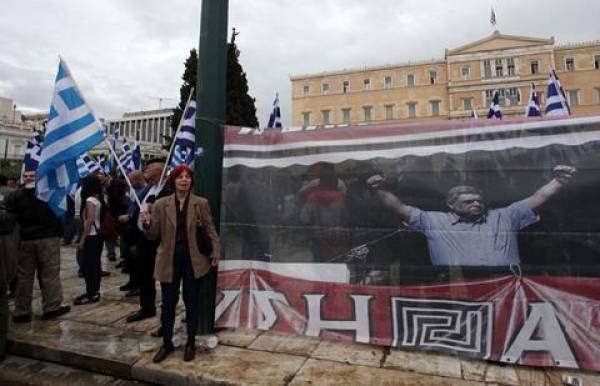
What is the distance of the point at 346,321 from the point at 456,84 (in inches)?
2305

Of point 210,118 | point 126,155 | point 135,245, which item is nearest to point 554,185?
point 210,118

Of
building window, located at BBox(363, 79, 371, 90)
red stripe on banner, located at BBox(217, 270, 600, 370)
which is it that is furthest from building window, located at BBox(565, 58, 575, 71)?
red stripe on banner, located at BBox(217, 270, 600, 370)

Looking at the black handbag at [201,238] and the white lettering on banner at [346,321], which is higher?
A: the black handbag at [201,238]

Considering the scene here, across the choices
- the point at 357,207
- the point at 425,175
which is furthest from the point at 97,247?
the point at 425,175

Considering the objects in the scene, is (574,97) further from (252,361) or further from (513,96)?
(252,361)

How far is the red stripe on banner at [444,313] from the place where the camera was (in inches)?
142

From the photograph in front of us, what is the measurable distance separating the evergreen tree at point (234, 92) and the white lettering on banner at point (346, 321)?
16.5m

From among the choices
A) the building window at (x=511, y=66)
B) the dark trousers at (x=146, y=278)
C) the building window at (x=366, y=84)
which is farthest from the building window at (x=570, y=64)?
the dark trousers at (x=146, y=278)

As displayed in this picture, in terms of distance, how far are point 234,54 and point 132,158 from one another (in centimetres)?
1164

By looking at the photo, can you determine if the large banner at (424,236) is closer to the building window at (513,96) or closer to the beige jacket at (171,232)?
the beige jacket at (171,232)

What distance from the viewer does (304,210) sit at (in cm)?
445

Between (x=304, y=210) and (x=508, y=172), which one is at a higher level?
(x=508, y=172)

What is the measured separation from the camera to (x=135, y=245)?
5402mm

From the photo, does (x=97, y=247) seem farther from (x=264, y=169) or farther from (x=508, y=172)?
(x=508, y=172)
